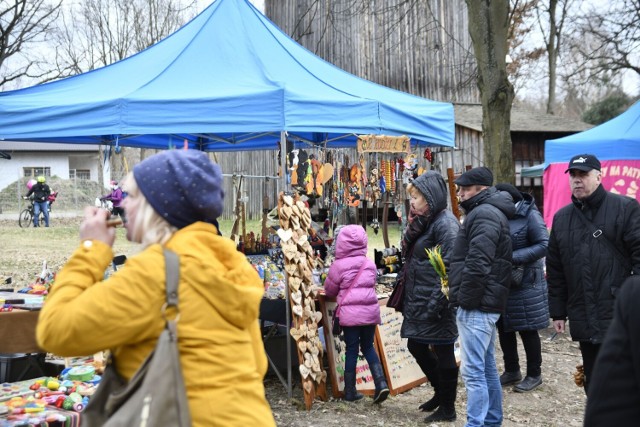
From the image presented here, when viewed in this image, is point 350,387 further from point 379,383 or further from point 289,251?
point 289,251

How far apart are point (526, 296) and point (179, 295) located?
4.78 metres

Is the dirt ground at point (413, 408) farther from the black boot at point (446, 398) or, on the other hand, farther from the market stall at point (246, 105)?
the market stall at point (246, 105)

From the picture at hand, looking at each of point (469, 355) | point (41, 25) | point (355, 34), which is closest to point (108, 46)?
point (41, 25)

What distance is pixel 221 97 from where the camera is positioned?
5.73 meters

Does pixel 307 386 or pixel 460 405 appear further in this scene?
pixel 460 405

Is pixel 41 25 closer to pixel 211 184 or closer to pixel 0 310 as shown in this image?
pixel 0 310

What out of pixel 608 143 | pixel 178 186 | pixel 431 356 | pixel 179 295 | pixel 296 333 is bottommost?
pixel 431 356

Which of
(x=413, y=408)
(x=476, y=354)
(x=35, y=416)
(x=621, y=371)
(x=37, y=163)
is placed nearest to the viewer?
(x=621, y=371)

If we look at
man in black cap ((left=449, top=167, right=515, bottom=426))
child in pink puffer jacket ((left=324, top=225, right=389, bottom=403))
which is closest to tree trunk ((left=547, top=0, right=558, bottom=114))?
child in pink puffer jacket ((left=324, top=225, right=389, bottom=403))

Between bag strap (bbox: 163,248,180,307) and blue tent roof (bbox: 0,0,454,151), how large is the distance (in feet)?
12.4

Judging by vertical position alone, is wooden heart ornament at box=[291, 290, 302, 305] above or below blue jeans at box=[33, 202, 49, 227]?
above

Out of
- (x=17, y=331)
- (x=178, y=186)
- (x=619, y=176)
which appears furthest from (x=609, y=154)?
(x=178, y=186)

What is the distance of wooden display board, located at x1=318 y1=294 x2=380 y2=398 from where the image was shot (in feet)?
20.0

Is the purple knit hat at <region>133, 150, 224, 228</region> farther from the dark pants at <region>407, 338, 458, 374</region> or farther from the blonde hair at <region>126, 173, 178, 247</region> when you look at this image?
the dark pants at <region>407, 338, 458, 374</region>
